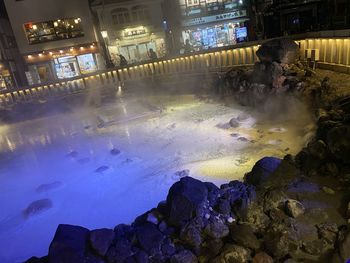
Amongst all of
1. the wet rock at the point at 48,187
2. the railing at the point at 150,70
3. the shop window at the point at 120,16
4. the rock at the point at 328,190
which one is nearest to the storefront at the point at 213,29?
the shop window at the point at 120,16

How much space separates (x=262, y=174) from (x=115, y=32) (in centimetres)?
2823

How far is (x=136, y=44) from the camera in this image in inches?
1321

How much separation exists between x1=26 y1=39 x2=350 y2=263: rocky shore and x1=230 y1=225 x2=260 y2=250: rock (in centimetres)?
2

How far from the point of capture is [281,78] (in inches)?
636

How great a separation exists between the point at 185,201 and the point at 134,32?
94.1 feet

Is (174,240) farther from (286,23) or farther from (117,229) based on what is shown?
(286,23)

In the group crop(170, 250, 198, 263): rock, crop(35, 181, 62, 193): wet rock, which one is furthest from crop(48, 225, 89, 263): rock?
crop(35, 181, 62, 193): wet rock

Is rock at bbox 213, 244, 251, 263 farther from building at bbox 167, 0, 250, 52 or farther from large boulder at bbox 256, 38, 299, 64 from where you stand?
building at bbox 167, 0, 250, 52

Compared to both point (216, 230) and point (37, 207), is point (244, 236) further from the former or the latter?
point (37, 207)

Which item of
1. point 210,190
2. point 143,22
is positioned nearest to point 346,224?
point 210,190

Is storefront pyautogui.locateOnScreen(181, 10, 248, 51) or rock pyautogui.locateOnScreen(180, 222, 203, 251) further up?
storefront pyautogui.locateOnScreen(181, 10, 248, 51)

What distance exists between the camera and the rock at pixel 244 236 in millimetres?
6652

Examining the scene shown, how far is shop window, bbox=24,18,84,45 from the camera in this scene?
3127 centimetres

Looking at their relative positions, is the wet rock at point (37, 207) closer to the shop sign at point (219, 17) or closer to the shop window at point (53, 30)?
the shop window at point (53, 30)
